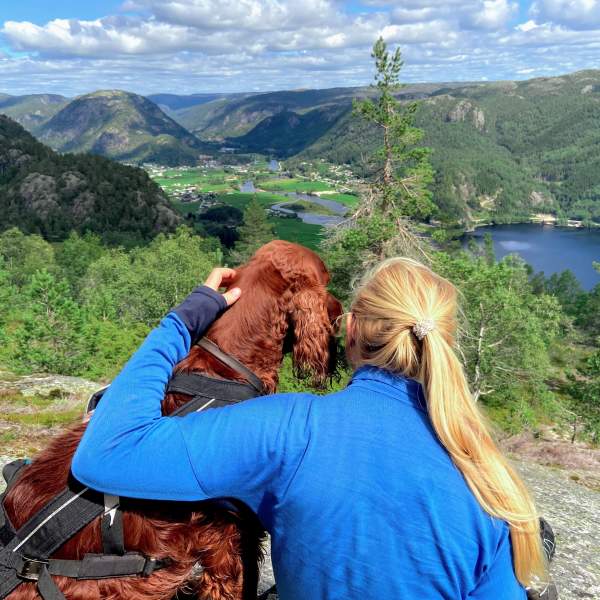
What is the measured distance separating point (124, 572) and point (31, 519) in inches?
19.4

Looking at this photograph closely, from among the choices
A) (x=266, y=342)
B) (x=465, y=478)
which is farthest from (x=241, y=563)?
Answer: (x=465, y=478)

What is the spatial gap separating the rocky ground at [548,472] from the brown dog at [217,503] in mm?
1197

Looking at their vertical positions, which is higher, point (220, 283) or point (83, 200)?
point (220, 283)

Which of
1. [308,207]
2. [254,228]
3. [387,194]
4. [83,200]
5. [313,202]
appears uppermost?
[387,194]

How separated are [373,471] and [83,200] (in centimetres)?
15138

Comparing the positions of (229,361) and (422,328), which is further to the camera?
(229,361)

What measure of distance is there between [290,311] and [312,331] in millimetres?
173

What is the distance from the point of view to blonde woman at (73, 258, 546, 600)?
1.55 metres

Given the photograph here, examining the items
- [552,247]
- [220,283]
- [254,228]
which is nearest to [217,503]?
[220,283]

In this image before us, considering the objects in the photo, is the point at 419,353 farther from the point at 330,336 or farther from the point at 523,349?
the point at 523,349

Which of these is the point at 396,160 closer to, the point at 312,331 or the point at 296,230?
the point at 312,331

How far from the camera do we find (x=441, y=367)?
5.57 feet

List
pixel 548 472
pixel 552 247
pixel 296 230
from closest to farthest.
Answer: pixel 548 472
pixel 296 230
pixel 552 247

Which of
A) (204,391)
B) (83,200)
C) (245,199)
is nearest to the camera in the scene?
(204,391)
